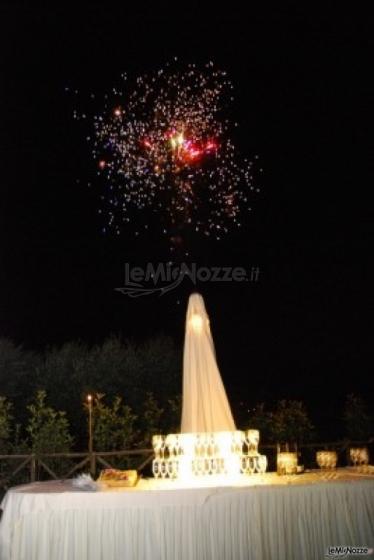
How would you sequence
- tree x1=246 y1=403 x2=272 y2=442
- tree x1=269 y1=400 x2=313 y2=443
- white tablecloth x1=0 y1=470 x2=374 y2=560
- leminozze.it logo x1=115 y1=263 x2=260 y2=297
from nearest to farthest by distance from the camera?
1. white tablecloth x1=0 y1=470 x2=374 y2=560
2. tree x1=269 y1=400 x2=313 y2=443
3. tree x1=246 y1=403 x2=272 y2=442
4. leminozze.it logo x1=115 y1=263 x2=260 y2=297

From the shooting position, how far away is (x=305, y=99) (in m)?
13.3

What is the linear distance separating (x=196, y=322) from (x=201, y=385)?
698 millimetres

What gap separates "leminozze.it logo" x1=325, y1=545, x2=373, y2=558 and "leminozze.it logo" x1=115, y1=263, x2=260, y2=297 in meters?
8.73

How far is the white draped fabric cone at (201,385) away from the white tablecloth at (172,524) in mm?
1304

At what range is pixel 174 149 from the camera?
8.28 meters

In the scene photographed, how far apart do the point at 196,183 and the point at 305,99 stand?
575cm

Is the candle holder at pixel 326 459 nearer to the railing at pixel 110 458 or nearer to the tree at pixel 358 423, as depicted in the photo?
the railing at pixel 110 458

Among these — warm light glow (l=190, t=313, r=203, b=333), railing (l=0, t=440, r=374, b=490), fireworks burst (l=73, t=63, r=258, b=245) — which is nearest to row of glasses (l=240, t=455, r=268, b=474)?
warm light glow (l=190, t=313, r=203, b=333)

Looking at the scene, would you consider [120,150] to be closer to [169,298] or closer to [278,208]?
[278,208]

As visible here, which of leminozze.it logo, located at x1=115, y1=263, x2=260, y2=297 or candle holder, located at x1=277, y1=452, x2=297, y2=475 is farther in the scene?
leminozze.it logo, located at x1=115, y1=263, x2=260, y2=297

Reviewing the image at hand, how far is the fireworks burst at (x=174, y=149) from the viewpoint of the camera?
8352 millimetres

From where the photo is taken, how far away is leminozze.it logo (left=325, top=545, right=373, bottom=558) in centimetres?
572

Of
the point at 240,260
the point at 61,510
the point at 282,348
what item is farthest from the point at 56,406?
the point at 61,510

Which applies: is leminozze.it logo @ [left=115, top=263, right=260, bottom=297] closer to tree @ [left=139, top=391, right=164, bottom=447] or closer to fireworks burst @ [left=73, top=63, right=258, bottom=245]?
tree @ [left=139, top=391, right=164, bottom=447]
